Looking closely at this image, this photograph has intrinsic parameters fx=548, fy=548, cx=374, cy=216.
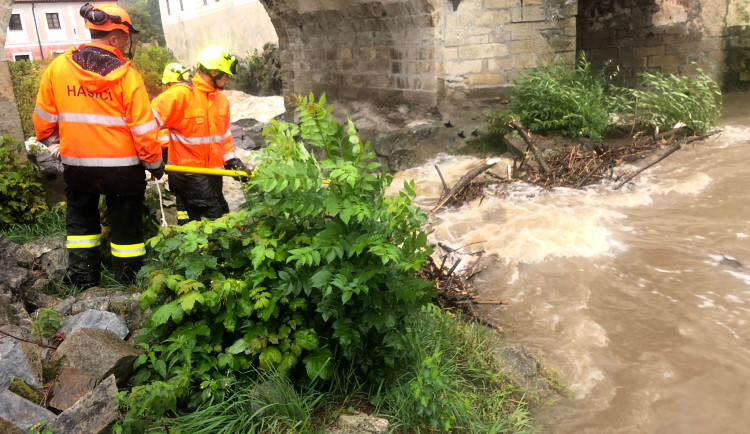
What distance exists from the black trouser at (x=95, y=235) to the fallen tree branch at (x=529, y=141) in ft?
16.3

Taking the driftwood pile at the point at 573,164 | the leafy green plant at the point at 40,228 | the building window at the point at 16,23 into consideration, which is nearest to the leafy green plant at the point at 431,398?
the leafy green plant at the point at 40,228

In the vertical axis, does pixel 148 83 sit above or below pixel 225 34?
below

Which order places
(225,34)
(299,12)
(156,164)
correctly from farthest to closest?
(225,34) < (299,12) < (156,164)

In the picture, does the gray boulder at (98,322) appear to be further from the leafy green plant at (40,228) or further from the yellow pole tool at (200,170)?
the leafy green plant at (40,228)

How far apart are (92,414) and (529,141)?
6.31m

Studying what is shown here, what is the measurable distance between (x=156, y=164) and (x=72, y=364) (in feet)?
5.40

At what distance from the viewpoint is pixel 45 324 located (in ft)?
9.40

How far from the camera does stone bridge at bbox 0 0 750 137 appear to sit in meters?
8.18

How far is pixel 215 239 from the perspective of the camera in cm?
285

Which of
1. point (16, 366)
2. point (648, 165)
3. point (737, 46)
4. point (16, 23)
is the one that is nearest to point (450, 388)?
point (16, 366)

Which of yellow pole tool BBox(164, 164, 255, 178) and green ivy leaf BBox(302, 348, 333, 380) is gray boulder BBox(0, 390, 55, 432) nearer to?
green ivy leaf BBox(302, 348, 333, 380)

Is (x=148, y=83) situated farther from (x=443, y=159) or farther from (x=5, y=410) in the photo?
(x=5, y=410)

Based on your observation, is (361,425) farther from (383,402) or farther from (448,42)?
(448,42)

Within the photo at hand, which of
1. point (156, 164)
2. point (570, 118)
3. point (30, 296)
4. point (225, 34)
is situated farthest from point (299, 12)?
point (225, 34)
